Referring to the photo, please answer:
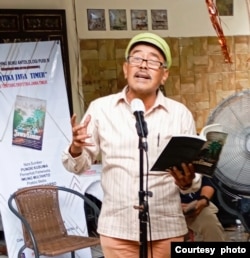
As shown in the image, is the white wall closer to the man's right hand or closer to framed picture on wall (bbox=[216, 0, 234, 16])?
framed picture on wall (bbox=[216, 0, 234, 16])

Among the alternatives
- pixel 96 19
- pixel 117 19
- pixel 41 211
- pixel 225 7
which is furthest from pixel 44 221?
pixel 225 7

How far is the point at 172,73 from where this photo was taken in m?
5.18

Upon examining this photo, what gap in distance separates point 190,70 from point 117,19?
957mm

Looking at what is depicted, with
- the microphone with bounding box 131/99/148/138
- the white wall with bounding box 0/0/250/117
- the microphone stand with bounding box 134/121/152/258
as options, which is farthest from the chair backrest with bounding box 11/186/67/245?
the microphone with bounding box 131/99/148/138

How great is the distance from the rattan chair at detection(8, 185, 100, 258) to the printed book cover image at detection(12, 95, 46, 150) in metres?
0.32

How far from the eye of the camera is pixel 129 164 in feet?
7.36

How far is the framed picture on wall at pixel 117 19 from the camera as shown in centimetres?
473

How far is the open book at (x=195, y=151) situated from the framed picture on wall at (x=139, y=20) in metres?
2.81

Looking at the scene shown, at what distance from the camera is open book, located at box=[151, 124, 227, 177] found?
204 centimetres

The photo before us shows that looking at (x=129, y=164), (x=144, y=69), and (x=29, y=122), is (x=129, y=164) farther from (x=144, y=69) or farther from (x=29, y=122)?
(x=29, y=122)

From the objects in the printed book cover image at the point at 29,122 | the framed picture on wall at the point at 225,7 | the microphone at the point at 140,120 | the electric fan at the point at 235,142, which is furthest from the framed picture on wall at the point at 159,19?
the microphone at the point at 140,120

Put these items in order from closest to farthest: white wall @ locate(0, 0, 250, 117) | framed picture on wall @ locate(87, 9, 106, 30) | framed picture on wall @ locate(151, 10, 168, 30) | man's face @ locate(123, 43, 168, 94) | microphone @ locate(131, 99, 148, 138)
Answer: microphone @ locate(131, 99, 148, 138)
man's face @ locate(123, 43, 168, 94)
white wall @ locate(0, 0, 250, 117)
framed picture on wall @ locate(87, 9, 106, 30)
framed picture on wall @ locate(151, 10, 168, 30)

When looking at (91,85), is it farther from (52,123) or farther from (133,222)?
(133,222)

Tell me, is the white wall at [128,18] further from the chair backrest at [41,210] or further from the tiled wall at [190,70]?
the chair backrest at [41,210]
